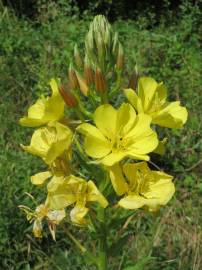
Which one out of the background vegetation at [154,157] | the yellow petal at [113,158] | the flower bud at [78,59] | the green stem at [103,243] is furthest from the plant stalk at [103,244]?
the flower bud at [78,59]

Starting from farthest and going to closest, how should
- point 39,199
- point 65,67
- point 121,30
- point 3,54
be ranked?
point 121,30, point 3,54, point 65,67, point 39,199

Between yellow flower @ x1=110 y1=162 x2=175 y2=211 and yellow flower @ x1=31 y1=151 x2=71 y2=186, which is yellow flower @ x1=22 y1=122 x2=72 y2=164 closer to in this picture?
yellow flower @ x1=31 y1=151 x2=71 y2=186

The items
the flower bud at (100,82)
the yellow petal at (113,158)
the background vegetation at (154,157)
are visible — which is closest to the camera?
the yellow petal at (113,158)

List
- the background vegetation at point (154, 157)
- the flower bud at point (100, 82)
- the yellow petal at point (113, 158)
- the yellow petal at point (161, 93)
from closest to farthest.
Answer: the yellow petal at point (113, 158), the flower bud at point (100, 82), the yellow petal at point (161, 93), the background vegetation at point (154, 157)

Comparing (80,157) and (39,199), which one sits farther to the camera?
(39,199)

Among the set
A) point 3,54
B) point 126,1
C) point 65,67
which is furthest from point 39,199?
point 126,1

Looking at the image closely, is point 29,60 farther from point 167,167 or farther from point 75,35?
point 167,167

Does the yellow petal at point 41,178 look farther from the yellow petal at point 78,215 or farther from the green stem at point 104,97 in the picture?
the green stem at point 104,97
